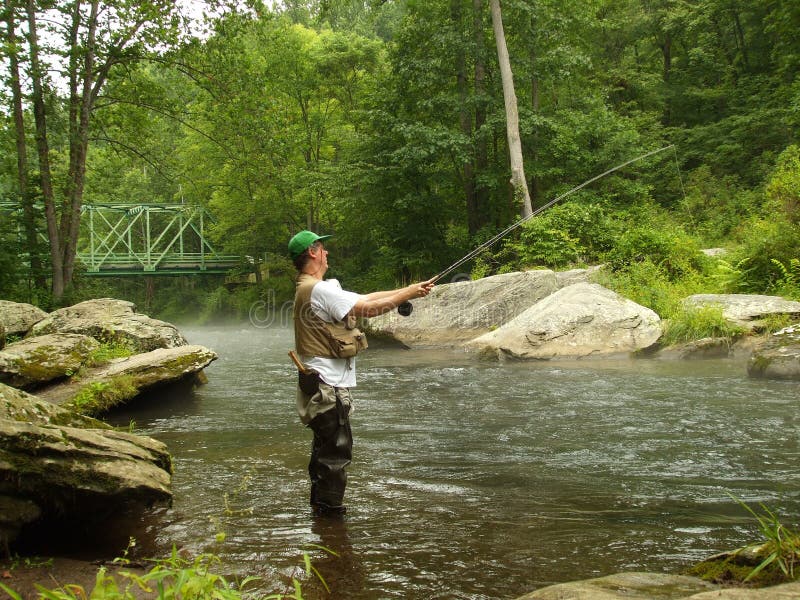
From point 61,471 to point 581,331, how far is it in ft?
29.8

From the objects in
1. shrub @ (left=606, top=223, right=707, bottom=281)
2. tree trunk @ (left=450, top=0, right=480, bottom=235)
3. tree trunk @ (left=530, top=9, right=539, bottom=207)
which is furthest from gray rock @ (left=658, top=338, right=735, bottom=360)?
tree trunk @ (left=450, top=0, right=480, bottom=235)

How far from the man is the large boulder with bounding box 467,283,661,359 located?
7337mm

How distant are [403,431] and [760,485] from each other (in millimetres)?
3263

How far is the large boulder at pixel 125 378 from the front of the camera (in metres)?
7.49

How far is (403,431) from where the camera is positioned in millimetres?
6809

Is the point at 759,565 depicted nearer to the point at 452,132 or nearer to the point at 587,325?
the point at 587,325

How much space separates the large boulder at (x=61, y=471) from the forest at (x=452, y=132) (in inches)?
406

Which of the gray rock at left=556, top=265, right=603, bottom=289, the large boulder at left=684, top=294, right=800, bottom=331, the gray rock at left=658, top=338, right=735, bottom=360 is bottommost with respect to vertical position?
the gray rock at left=658, top=338, right=735, bottom=360

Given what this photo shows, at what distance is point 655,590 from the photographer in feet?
8.29

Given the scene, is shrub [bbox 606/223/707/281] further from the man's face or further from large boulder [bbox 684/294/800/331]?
the man's face

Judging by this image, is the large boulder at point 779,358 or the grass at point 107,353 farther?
the grass at point 107,353

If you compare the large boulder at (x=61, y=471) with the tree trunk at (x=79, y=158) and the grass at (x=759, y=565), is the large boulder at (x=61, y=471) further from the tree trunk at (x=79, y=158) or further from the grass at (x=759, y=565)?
the tree trunk at (x=79, y=158)

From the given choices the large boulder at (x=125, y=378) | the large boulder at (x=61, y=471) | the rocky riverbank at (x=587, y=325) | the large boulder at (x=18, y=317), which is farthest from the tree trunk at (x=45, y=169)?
the large boulder at (x=61, y=471)

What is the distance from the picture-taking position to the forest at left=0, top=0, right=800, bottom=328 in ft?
48.4
